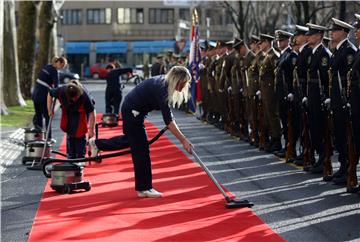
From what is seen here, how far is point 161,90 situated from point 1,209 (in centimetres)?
245

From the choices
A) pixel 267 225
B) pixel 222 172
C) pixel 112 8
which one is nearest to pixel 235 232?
pixel 267 225

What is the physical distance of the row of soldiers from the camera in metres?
11.4

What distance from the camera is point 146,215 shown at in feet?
31.9

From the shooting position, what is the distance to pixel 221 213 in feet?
32.0

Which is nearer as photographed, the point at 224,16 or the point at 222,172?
the point at 222,172

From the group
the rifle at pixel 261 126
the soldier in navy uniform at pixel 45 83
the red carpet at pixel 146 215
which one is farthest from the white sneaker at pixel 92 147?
the rifle at pixel 261 126

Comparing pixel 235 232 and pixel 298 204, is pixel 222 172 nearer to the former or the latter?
pixel 298 204

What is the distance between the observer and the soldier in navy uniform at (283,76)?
1418 cm

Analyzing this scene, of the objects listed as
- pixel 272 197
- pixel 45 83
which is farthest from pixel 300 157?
pixel 45 83

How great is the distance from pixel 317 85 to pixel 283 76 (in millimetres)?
1880

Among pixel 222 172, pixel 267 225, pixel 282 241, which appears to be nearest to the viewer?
pixel 282 241

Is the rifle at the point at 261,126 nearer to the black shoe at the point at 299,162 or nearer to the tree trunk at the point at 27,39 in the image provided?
the black shoe at the point at 299,162

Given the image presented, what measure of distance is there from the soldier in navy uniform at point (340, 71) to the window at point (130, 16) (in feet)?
261

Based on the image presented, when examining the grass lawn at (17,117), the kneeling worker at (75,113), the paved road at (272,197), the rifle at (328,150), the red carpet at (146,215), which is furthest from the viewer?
the grass lawn at (17,117)
